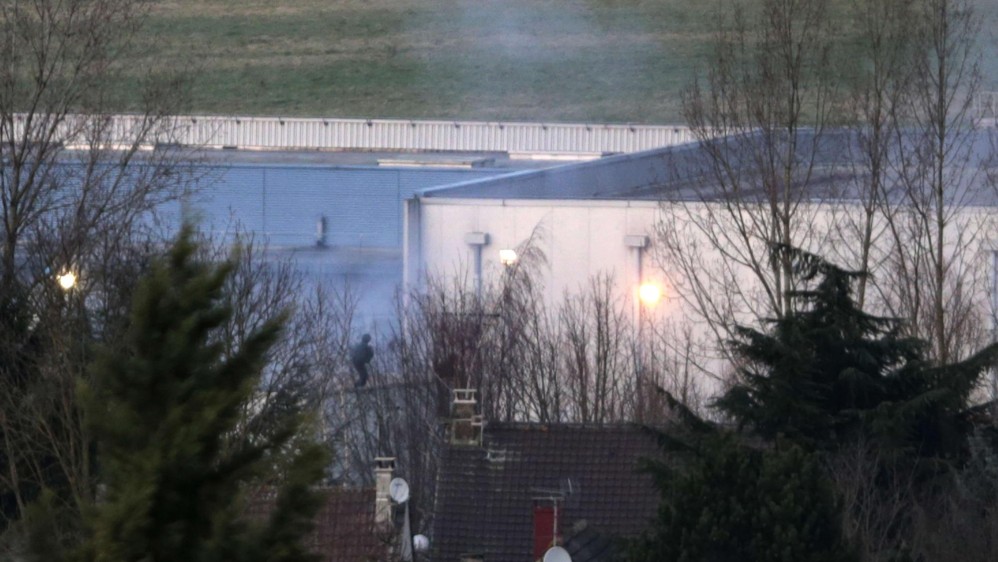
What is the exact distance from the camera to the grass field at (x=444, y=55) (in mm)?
56312

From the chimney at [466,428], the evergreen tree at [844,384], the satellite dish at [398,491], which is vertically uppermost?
the evergreen tree at [844,384]

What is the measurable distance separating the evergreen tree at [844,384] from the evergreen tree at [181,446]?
366 inches

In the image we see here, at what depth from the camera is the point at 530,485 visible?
1769 centimetres

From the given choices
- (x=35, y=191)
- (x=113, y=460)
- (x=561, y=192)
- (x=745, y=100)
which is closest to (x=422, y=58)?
(x=561, y=192)

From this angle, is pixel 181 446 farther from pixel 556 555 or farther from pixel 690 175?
pixel 690 175

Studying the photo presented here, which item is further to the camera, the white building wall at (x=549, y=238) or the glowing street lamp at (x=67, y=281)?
the white building wall at (x=549, y=238)

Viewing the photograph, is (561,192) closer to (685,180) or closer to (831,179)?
(685,180)

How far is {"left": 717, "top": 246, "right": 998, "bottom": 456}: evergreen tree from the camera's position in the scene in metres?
14.2

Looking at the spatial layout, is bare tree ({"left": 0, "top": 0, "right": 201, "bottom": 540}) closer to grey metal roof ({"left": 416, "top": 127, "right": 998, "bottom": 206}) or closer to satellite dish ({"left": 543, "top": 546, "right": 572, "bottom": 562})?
satellite dish ({"left": 543, "top": 546, "right": 572, "bottom": 562})

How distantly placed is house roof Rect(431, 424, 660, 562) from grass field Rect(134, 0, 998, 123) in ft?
117

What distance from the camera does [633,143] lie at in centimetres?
3600

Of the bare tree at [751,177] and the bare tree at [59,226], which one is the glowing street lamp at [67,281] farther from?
the bare tree at [751,177]

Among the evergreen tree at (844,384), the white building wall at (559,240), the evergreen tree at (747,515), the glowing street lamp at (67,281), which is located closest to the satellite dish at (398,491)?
the glowing street lamp at (67,281)

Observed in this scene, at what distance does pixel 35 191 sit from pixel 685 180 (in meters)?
11.9
